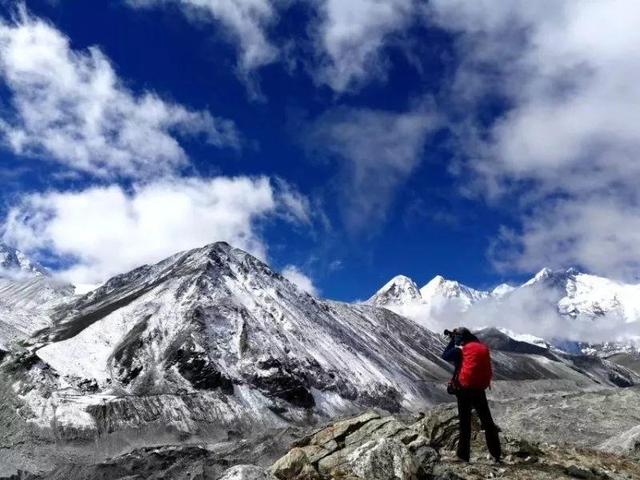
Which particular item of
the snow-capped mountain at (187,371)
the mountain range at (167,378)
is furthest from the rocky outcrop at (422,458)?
the snow-capped mountain at (187,371)

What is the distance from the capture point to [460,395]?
17.5 metres

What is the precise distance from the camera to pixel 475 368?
674 inches

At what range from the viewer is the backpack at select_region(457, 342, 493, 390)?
56.1 feet

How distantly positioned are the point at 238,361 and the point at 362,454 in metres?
162

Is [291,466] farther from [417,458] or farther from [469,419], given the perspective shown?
[469,419]

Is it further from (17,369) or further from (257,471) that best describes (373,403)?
(257,471)

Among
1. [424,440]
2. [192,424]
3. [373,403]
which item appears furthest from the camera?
[373,403]

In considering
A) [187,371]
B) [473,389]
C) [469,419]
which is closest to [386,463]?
[469,419]

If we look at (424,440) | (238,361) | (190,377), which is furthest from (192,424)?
(424,440)

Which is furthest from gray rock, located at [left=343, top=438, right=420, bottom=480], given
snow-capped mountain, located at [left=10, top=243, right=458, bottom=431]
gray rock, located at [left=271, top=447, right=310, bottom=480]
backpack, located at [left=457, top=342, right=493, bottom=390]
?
snow-capped mountain, located at [left=10, top=243, right=458, bottom=431]

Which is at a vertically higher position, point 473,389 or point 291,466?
point 473,389

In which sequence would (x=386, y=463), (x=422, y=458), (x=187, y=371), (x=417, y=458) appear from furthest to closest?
(x=187, y=371)
(x=422, y=458)
(x=417, y=458)
(x=386, y=463)

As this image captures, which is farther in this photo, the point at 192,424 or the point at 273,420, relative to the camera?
the point at 273,420

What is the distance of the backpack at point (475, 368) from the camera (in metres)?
17.1
